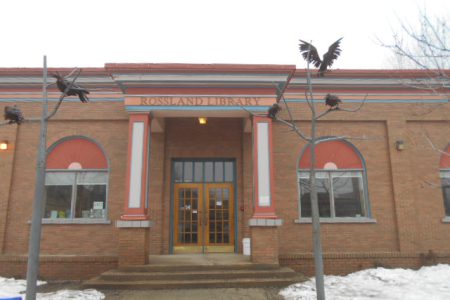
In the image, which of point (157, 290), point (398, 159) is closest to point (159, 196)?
point (157, 290)

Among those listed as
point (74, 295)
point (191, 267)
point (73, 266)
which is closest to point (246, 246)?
point (191, 267)

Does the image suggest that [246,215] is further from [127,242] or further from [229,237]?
[127,242]

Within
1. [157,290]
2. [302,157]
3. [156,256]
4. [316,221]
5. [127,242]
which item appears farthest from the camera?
[302,157]

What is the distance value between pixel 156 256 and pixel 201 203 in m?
2.31

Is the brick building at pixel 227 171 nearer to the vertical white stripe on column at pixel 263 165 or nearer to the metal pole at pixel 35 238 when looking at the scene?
the vertical white stripe on column at pixel 263 165

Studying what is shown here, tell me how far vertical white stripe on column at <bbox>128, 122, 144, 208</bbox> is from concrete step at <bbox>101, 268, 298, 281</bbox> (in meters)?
1.80

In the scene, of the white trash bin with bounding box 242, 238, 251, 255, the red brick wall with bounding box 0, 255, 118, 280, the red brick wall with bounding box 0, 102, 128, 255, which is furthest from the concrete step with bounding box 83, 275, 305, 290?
the red brick wall with bounding box 0, 102, 128, 255

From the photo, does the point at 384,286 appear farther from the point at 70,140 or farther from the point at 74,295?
the point at 70,140

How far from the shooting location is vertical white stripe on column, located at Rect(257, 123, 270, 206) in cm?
1031

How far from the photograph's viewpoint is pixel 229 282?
8883 millimetres

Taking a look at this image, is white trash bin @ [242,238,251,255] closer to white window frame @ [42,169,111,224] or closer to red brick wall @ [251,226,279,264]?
red brick wall @ [251,226,279,264]

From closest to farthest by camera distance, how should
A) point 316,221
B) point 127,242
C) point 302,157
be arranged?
point 316,221 → point 127,242 → point 302,157

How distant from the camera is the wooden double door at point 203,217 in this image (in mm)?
12445

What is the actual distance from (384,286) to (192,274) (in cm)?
464
